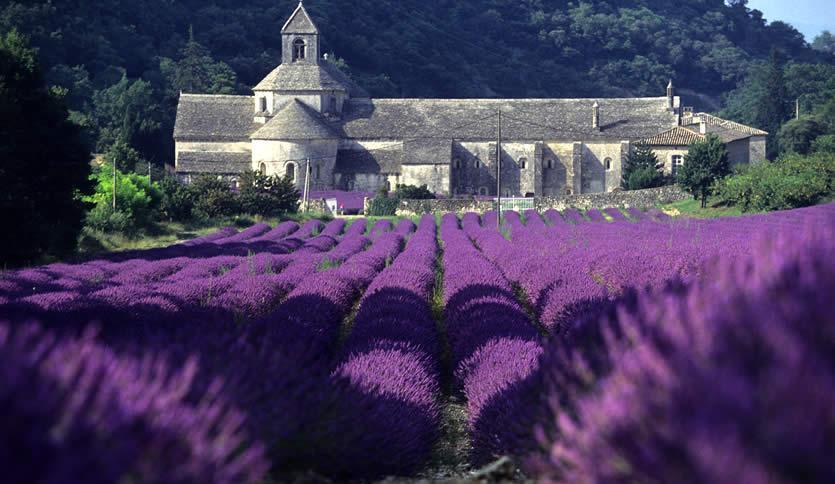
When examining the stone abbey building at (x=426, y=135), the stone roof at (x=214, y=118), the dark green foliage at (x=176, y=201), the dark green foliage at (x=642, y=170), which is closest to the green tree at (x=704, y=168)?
the dark green foliage at (x=642, y=170)

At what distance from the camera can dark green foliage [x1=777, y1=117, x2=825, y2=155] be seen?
276 feet

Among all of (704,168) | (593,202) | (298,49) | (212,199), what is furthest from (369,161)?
(704,168)

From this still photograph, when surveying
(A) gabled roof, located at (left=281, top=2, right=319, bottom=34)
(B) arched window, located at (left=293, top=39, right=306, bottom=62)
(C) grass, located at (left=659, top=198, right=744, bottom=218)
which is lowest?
(C) grass, located at (left=659, top=198, right=744, bottom=218)

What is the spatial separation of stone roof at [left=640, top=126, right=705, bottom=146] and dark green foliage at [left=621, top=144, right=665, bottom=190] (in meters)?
1.22

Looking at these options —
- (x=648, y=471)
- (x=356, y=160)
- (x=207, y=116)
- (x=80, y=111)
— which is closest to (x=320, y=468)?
(x=648, y=471)

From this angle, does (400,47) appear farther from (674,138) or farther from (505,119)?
(674,138)

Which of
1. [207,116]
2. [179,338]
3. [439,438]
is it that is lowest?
[439,438]

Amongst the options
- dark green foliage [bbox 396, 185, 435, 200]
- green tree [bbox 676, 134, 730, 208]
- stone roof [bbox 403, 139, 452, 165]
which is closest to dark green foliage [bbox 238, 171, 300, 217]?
dark green foliage [bbox 396, 185, 435, 200]

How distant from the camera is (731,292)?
130 inches

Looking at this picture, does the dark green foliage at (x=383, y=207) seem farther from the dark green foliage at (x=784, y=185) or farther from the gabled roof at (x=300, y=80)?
the dark green foliage at (x=784, y=185)

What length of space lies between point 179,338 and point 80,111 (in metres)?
80.6

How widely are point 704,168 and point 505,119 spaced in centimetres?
2385

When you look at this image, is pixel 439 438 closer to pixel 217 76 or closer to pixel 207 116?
pixel 207 116

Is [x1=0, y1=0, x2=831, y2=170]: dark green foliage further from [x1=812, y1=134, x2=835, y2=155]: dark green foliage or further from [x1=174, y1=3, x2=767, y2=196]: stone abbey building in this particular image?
[x1=812, y1=134, x2=835, y2=155]: dark green foliage
